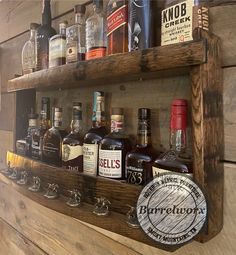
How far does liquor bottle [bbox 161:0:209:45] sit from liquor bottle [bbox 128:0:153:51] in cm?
4

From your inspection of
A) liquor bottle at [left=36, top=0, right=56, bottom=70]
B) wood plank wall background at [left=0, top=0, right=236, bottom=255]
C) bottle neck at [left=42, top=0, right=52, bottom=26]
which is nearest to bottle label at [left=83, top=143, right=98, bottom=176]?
wood plank wall background at [left=0, top=0, right=236, bottom=255]

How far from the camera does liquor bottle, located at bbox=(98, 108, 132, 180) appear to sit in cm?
60

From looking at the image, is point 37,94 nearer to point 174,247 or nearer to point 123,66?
point 123,66

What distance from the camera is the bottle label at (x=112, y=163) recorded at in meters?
0.60

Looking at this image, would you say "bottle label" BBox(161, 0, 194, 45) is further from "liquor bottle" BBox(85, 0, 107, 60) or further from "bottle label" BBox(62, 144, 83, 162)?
"bottle label" BBox(62, 144, 83, 162)

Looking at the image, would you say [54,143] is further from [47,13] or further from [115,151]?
[47,13]

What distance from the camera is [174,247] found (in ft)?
1.57

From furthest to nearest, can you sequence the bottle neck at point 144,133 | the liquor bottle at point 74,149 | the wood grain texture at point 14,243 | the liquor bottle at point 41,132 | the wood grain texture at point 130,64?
the wood grain texture at point 14,243 → the liquor bottle at point 41,132 → the liquor bottle at point 74,149 → the bottle neck at point 144,133 → the wood grain texture at point 130,64

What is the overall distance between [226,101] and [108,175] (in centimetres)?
28

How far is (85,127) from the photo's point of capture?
2.67 feet

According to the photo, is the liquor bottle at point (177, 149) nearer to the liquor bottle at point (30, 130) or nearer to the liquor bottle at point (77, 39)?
the liquor bottle at point (77, 39)

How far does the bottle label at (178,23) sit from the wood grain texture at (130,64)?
43 millimetres

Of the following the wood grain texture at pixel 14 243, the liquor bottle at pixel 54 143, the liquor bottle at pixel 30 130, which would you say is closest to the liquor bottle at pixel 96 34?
the liquor bottle at pixel 54 143

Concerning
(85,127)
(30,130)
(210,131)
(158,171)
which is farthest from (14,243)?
(210,131)
